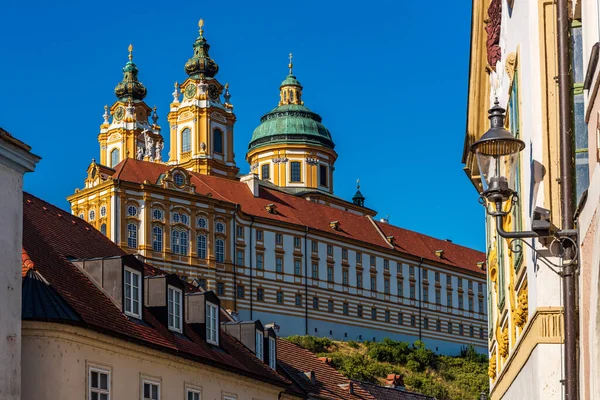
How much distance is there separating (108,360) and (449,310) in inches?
3929

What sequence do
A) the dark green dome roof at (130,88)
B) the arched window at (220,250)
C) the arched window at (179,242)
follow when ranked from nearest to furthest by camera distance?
the arched window at (179,242) < the arched window at (220,250) < the dark green dome roof at (130,88)

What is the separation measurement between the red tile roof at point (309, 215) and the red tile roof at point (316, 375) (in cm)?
5771

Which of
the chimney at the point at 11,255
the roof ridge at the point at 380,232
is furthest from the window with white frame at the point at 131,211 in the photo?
the chimney at the point at 11,255

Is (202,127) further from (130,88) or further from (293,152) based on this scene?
(130,88)

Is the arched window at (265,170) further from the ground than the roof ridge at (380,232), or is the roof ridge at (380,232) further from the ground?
the arched window at (265,170)

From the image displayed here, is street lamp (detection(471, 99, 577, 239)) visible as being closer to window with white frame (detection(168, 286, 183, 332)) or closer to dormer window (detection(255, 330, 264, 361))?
window with white frame (detection(168, 286, 183, 332))

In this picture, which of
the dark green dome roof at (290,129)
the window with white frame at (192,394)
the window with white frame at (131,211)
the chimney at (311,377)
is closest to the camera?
the window with white frame at (192,394)

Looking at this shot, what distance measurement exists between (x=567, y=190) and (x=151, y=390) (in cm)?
1423

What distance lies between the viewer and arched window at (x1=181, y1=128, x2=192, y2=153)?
389 feet

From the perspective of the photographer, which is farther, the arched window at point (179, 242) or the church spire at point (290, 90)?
the church spire at point (290, 90)

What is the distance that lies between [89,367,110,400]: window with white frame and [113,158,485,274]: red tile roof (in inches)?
2959

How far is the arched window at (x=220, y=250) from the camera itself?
98.7 metres

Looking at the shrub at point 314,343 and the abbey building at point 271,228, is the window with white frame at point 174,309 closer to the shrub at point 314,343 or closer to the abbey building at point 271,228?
the abbey building at point 271,228

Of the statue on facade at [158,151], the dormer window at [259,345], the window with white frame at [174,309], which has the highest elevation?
the statue on facade at [158,151]
